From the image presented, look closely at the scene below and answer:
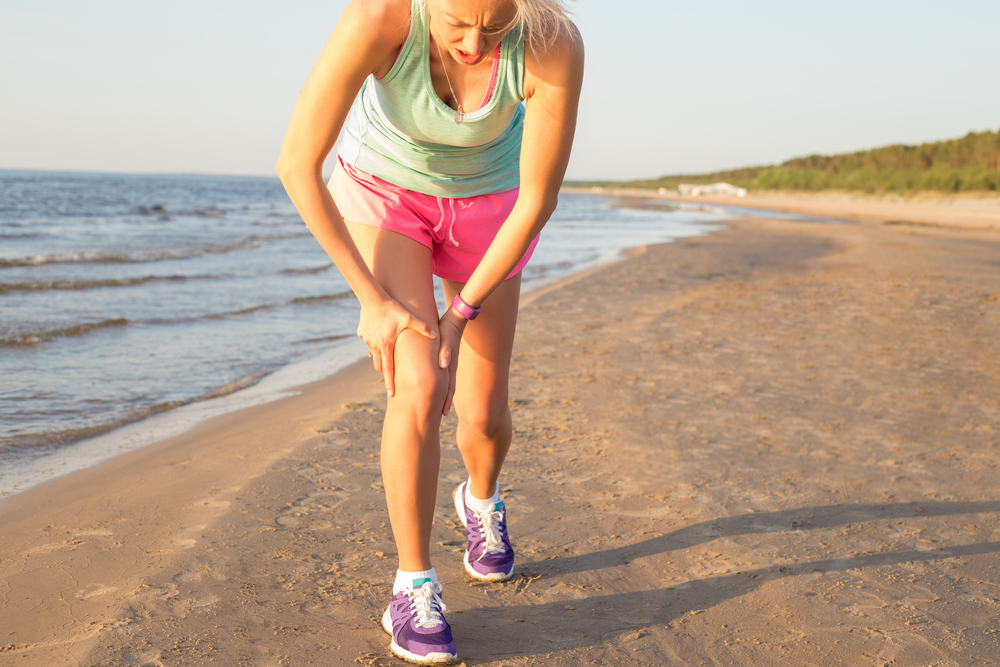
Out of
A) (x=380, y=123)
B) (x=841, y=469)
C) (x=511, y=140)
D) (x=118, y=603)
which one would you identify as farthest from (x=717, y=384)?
(x=118, y=603)

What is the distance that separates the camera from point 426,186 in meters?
2.18

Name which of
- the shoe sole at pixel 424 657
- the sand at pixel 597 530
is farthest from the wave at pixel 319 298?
the shoe sole at pixel 424 657

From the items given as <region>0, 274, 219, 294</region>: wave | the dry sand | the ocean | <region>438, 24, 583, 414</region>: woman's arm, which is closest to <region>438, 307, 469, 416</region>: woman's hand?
<region>438, 24, 583, 414</region>: woman's arm

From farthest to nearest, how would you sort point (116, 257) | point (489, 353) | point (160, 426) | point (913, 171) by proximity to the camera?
point (913, 171)
point (116, 257)
point (160, 426)
point (489, 353)

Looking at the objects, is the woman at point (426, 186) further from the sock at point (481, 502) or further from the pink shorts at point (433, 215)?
the sock at point (481, 502)

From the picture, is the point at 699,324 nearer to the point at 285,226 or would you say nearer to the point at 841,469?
the point at 841,469

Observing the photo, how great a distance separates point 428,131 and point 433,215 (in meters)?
0.27

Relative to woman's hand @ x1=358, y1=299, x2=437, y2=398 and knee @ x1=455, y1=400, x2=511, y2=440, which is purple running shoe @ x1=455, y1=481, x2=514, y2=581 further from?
woman's hand @ x1=358, y1=299, x2=437, y2=398

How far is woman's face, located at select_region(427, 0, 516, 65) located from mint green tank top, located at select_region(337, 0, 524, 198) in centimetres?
4

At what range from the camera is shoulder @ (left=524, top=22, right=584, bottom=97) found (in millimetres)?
1890

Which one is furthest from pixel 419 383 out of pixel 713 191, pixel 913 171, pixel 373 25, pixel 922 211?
pixel 713 191

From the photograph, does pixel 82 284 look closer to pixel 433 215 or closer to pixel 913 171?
pixel 433 215

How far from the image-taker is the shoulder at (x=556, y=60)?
1890 millimetres

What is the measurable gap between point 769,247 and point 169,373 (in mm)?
13567
